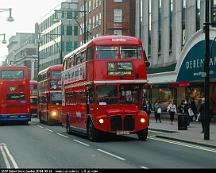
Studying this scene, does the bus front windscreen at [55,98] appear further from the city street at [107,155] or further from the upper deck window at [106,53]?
the upper deck window at [106,53]

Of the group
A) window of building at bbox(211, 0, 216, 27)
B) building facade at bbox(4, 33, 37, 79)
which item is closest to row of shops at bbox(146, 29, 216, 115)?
window of building at bbox(211, 0, 216, 27)

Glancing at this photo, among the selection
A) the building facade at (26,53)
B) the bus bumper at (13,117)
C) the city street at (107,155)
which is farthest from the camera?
the building facade at (26,53)

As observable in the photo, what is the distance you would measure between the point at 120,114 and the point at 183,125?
8046 mm

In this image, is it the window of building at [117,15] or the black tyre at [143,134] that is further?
the window of building at [117,15]

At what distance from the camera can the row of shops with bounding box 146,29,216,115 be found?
1430 inches

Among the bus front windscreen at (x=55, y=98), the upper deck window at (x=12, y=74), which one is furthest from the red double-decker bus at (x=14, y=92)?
the bus front windscreen at (x=55, y=98)

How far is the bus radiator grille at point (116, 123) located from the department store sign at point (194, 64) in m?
13.3

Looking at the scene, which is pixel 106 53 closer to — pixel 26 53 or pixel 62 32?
pixel 62 32

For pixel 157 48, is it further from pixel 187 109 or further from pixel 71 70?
pixel 71 70

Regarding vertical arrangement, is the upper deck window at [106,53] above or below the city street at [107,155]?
above

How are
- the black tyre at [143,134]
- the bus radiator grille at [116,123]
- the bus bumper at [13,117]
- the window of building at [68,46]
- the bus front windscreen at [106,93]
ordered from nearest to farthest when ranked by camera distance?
the bus radiator grille at [116,123] < the bus front windscreen at [106,93] < the black tyre at [143,134] < the bus bumper at [13,117] < the window of building at [68,46]

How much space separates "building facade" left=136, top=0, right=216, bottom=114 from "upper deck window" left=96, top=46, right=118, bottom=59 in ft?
39.5

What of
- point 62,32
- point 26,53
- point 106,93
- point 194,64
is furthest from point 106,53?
point 26,53

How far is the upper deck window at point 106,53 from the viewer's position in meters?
23.4
